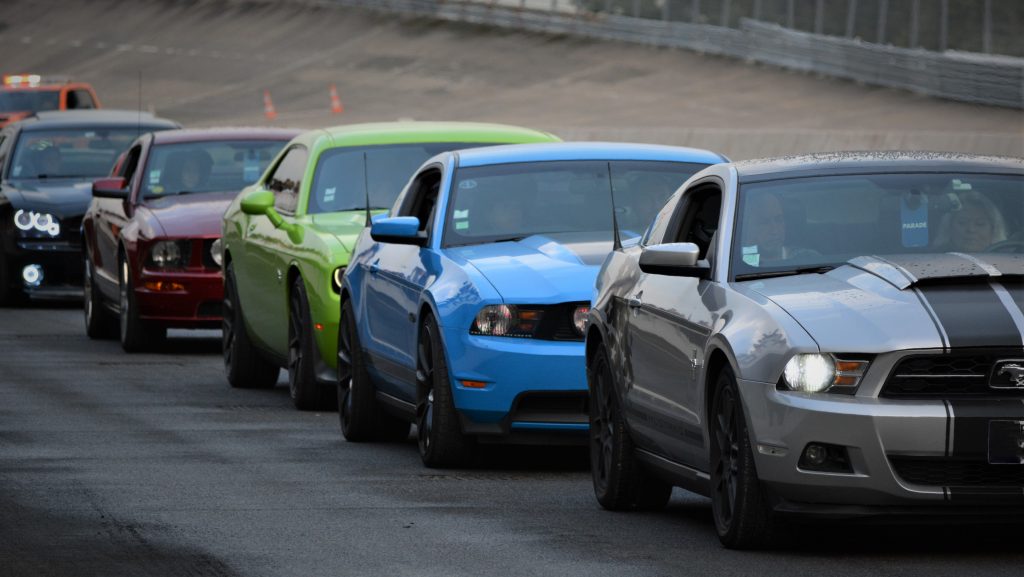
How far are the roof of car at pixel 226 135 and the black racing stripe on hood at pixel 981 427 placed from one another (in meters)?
11.3

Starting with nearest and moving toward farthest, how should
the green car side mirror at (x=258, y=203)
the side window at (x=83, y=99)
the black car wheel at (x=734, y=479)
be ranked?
1. the black car wheel at (x=734, y=479)
2. the green car side mirror at (x=258, y=203)
3. the side window at (x=83, y=99)

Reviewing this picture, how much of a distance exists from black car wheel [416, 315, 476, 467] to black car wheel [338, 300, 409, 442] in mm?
1270

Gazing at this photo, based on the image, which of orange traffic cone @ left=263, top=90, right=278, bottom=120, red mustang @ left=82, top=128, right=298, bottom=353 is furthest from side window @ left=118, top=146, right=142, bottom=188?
orange traffic cone @ left=263, top=90, right=278, bottom=120

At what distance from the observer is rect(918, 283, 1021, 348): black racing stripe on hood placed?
7305 millimetres

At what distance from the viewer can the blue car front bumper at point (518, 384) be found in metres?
10.4

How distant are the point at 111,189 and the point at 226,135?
101cm

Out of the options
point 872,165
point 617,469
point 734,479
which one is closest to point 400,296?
point 617,469

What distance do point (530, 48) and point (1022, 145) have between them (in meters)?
45.4

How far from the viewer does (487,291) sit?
1050 cm

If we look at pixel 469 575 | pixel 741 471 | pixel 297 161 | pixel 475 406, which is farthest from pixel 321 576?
pixel 297 161

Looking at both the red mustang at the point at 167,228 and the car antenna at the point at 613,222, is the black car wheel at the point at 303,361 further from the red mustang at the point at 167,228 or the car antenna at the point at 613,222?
the red mustang at the point at 167,228

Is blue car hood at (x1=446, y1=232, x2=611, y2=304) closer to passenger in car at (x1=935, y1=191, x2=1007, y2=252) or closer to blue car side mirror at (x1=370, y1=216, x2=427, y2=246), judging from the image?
blue car side mirror at (x1=370, y1=216, x2=427, y2=246)

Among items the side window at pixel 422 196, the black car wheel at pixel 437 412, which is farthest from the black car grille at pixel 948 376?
the side window at pixel 422 196

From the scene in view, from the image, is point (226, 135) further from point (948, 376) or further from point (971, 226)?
point (948, 376)
